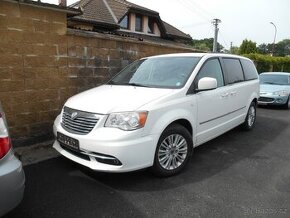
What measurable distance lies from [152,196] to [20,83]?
301cm

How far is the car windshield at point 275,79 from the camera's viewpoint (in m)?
11.3

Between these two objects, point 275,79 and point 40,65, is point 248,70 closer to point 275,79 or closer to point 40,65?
point 40,65

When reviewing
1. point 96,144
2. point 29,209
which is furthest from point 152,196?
point 29,209

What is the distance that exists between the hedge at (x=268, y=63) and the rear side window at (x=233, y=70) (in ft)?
58.9

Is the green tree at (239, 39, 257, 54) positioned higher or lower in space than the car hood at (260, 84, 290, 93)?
higher

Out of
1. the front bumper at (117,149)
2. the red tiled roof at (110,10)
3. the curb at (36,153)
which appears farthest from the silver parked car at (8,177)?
the red tiled roof at (110,10)

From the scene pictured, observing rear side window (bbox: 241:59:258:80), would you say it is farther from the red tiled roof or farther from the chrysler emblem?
the red tiled roof

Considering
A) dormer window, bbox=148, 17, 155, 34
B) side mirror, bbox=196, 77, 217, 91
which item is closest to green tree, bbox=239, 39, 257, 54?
dormer window, bbox=148, 17, 155, 34

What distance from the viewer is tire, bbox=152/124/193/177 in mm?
3979

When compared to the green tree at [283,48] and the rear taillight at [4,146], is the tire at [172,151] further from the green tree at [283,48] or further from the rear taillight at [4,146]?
the green tree at [283,48]

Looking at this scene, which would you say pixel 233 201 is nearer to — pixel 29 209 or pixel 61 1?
pixel 29 209

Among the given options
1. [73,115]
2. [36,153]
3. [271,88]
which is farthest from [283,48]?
[73,115]

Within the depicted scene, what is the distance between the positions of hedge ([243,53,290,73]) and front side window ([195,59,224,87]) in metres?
19.0

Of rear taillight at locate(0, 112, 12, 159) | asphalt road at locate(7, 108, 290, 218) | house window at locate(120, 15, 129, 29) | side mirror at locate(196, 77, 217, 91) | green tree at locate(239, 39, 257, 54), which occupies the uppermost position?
house window at locate(120, 15, 129, 29)
